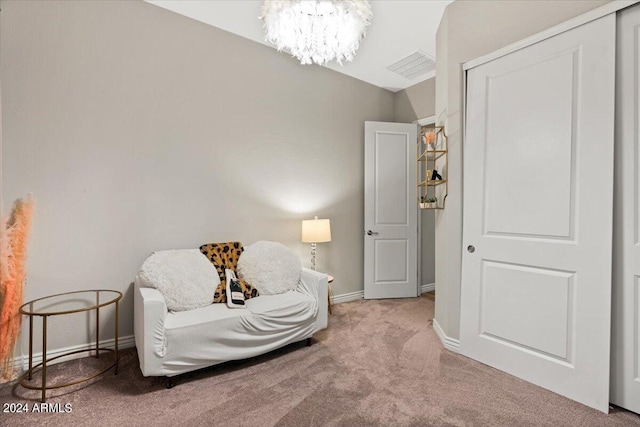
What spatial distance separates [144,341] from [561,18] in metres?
3.24

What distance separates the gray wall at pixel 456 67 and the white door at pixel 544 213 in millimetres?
102

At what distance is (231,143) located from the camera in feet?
10.8

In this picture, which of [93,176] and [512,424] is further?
[93,176]

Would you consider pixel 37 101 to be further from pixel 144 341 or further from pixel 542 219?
pixel 542 219

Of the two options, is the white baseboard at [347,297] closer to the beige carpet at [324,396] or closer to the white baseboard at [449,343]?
the beige carpet at [324,396]

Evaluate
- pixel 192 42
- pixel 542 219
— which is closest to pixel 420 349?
pixel 542 219

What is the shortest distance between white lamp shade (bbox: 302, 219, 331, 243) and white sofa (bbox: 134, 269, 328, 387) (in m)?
0.71

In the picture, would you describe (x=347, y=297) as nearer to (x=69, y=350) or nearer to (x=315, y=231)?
(x=315, y=231)

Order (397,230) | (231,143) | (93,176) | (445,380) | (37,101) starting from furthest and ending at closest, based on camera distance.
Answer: (397,230) → (231,143) → (93,176) → (37,101) → (445,380)

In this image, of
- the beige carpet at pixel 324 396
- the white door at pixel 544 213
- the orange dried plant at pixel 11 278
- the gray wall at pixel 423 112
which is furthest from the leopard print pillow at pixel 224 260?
the gray wall at pixel 423 112

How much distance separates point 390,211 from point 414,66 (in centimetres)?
170

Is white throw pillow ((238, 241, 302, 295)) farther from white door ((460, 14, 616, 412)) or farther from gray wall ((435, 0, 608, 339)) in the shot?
white door ((460, 14, 616, 412))

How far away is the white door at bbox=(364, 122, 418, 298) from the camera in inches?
166

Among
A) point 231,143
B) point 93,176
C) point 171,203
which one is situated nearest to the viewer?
point 93,176
